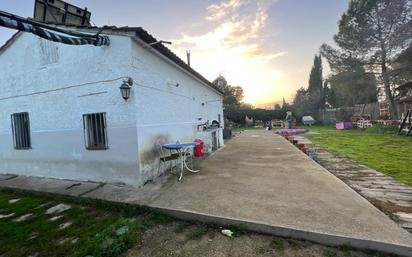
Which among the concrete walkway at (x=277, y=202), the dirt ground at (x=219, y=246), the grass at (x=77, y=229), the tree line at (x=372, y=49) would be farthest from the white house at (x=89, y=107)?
the tree line at (x=372, y=49)

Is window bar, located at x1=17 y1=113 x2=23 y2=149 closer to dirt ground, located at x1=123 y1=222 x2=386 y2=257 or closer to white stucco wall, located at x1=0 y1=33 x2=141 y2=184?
white stucco wall, located at x1=0 y1=33 x2=141 y2=184

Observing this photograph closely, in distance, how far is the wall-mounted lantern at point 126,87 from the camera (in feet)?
16.5

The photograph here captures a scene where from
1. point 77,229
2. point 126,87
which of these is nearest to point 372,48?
point 126,87

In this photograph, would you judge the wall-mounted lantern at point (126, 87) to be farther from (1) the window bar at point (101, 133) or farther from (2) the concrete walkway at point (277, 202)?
(2) the concrete walkway at point (277, 202)

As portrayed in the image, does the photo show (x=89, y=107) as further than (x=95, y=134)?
No

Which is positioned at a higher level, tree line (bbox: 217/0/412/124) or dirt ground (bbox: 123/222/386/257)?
tree line (bbox: 217/0/412/124)

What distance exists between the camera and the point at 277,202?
3816 millimetres

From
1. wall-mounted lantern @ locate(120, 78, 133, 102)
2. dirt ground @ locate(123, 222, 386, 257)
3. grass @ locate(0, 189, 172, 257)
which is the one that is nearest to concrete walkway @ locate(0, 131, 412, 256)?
dirt ground @ locate(123, 222, 386, 257)

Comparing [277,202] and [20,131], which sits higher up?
[20,131]

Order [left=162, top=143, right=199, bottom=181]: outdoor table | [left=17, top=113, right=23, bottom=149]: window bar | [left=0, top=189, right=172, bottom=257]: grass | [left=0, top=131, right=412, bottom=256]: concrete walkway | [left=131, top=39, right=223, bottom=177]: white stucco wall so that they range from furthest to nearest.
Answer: [left=17, top=113, right=23, bottom=149]: window bar → [left=162, top=143, right=199, bottom=181]: outdoor table → [left=131, top=39, right=223, bottom=177]: white stucco wall → [left=0, top=189, right=172, bottom=257]: grass → [left=0, top=131, right=412, bottom=256]: concrete walkway

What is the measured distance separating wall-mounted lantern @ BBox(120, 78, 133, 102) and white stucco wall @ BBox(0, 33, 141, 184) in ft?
0.70

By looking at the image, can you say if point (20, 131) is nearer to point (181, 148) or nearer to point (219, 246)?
point (181, 148)

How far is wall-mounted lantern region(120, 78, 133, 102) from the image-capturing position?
5.04 metres

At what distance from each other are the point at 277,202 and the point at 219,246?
151 centimetres
